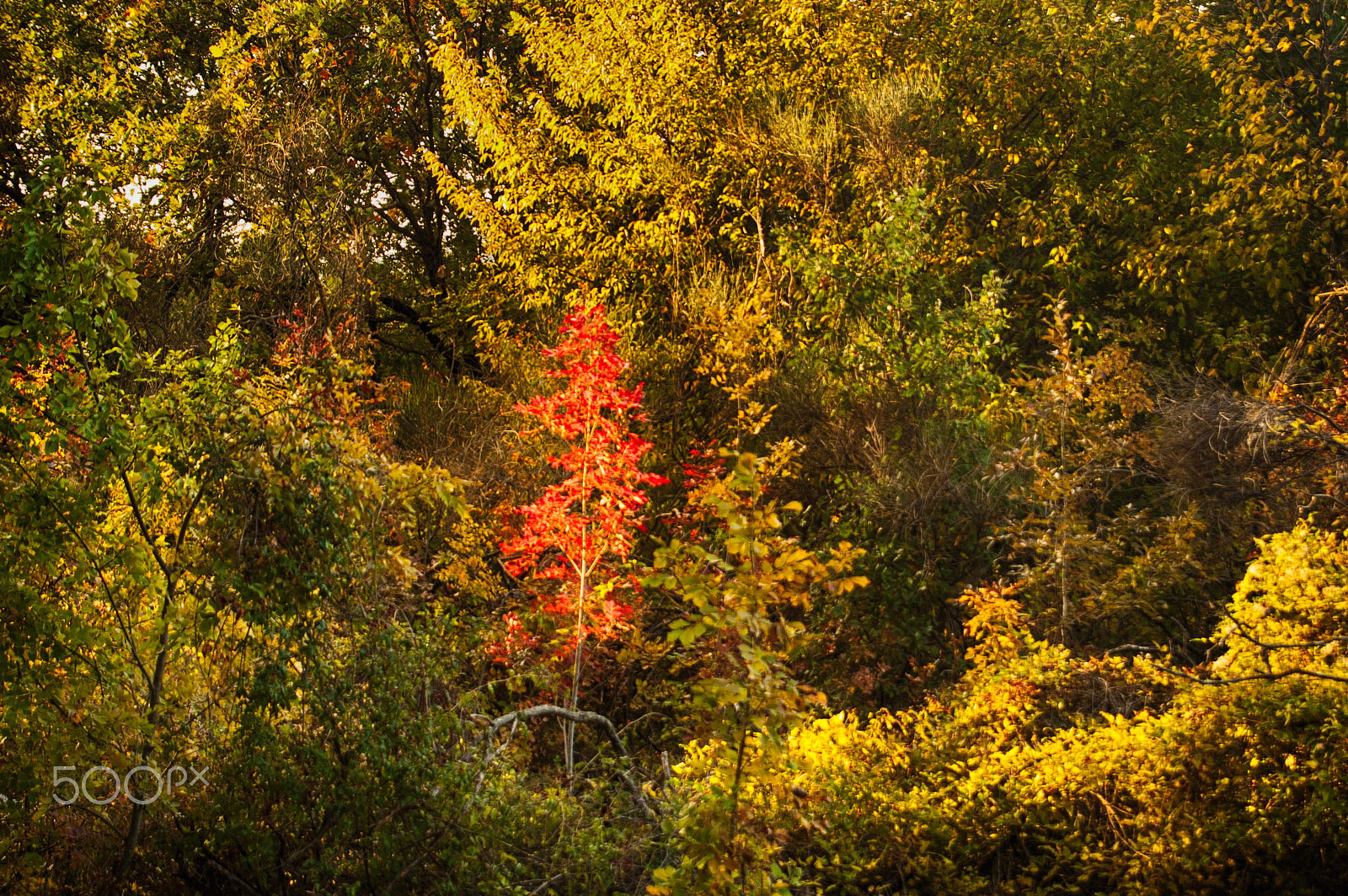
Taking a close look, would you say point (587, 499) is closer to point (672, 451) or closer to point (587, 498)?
point (587, 498)

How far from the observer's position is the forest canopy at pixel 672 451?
3988mm

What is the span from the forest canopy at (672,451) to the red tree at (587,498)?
0.04 m

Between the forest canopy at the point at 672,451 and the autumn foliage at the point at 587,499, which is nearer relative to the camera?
the forest canopy at the point at 672,451

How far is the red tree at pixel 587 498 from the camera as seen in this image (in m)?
8.05

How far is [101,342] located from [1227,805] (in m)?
4.78

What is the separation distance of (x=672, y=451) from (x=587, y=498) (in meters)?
2.37

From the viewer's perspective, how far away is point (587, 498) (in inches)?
338

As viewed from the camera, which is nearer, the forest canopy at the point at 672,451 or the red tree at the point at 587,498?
the forest canopy at the point at 672,451

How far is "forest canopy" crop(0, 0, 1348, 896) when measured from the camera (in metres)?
3.99

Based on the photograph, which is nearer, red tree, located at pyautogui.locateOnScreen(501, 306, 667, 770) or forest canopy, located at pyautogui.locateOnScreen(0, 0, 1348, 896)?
forest canopy, located at pyautogui.locateOnScreen(0, 0, 1348, 896)

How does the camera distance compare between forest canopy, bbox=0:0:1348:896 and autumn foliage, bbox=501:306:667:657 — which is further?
autumn foliage, bbox=501:306:667:657

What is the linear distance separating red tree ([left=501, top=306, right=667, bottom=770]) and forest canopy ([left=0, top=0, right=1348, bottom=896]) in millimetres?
44

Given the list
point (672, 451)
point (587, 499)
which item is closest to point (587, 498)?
point (587, 499)

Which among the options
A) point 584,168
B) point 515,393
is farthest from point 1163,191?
point 515,393
